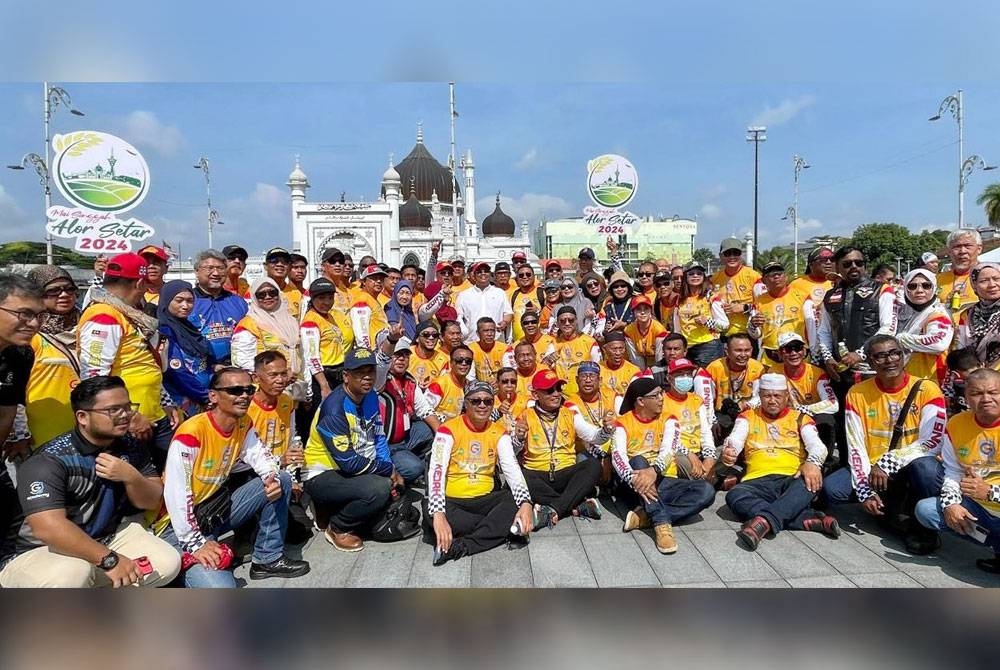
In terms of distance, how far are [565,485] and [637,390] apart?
0.95 metres

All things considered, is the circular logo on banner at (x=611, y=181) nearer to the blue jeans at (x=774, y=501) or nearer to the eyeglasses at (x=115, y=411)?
the blue jeans at (x=774, y=501)

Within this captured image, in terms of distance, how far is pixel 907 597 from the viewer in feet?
3.09

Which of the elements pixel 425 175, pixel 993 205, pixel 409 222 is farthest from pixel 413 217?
pixel 993 205

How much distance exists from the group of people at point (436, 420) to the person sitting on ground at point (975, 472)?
12 millimetres

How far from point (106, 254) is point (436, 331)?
313 centimetres

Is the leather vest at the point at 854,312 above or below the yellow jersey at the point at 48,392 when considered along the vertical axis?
above

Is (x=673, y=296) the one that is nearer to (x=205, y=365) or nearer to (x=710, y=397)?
(x=710, y=397)

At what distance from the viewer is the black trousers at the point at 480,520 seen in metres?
3.79

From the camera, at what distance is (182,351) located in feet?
13.6

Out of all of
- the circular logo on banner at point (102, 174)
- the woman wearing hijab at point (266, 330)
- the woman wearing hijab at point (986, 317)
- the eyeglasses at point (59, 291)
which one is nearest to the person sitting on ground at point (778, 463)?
the woman wearing hijab at point (986, 317)

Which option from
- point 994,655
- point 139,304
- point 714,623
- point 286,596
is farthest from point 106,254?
point 994,655

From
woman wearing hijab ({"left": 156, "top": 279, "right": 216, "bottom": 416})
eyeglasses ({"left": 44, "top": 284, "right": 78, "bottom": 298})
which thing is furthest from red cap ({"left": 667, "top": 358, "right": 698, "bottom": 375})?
eyeglasses ({"left": 44, "top": 284, "right": 78, "bottom": 298})

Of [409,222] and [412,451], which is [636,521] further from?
[409,222]

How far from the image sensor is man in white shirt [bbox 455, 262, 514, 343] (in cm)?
692
